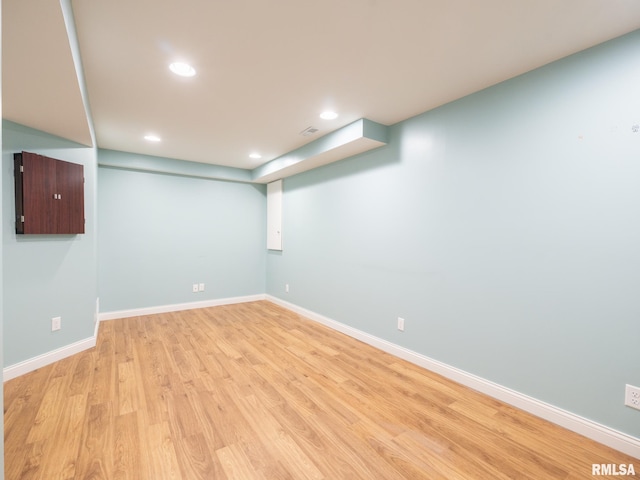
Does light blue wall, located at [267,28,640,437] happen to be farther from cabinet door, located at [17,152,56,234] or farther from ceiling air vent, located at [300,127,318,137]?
cabinet door, located at [17,152,56,234]

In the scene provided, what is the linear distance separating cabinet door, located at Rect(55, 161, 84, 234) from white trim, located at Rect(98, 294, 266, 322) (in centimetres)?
180

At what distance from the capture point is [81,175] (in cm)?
303

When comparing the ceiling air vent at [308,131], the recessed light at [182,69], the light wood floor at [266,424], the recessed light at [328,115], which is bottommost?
the light wood floor at [266,424]

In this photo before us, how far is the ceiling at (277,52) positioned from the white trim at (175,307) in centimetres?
252

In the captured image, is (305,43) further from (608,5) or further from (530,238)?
(530,238)

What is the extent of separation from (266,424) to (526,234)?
2.23 meters

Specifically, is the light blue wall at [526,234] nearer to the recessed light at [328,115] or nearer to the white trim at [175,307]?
the recessed light at [328,115]

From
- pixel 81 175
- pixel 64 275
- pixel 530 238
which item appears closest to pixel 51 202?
pixel 81 175

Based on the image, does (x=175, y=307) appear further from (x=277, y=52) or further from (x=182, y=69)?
(x=277, y=52)

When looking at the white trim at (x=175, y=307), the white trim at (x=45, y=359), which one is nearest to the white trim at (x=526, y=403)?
the white trim at (x=175, y=307)

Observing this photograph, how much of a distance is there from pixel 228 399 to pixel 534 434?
2.08 meters

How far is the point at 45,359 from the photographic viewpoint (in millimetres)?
2783

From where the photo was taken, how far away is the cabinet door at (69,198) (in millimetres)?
2824

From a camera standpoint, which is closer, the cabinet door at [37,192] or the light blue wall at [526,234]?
the light blue wall at [526,234]
